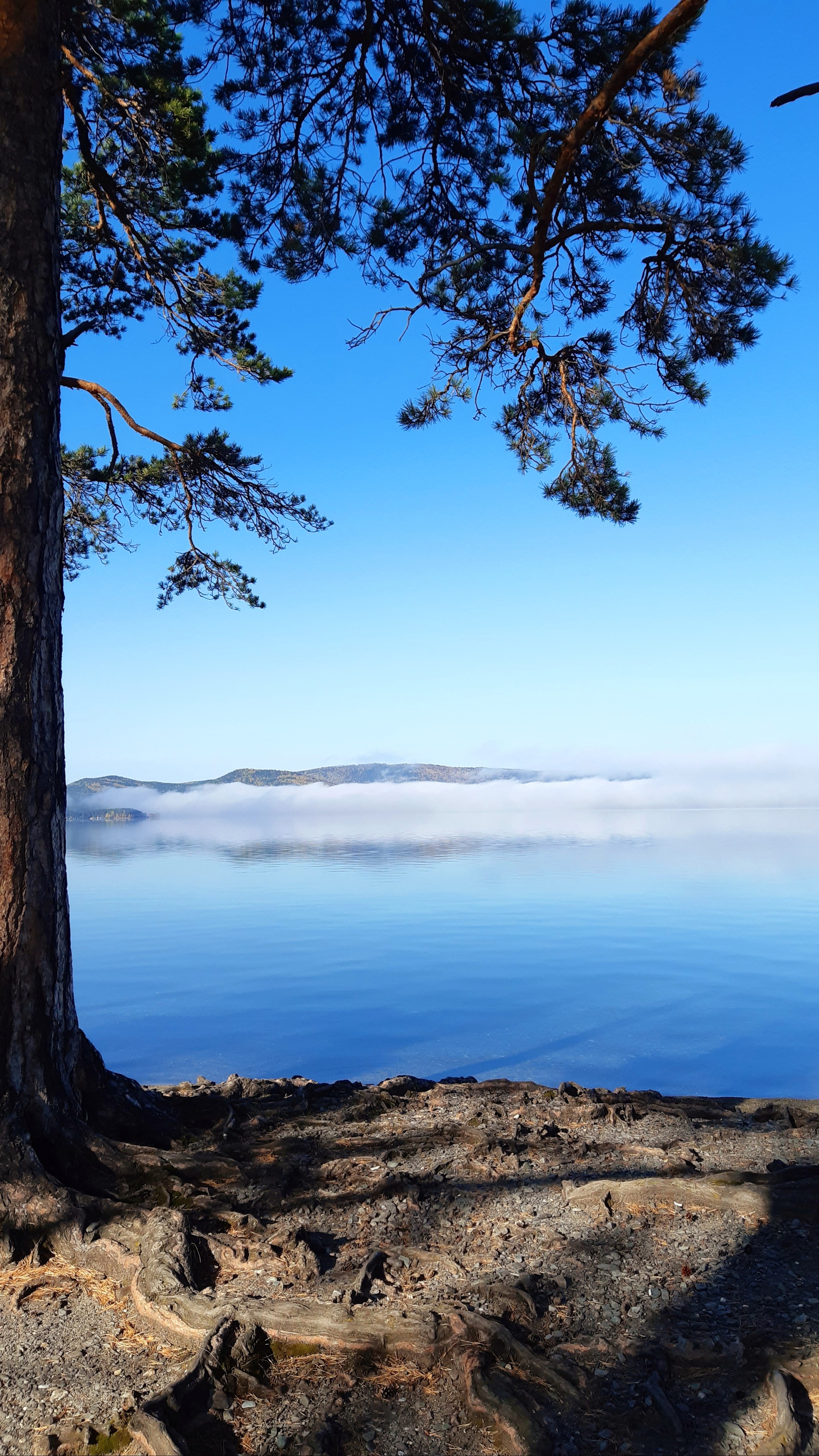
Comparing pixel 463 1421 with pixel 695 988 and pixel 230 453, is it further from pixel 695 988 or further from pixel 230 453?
pixel 695 988

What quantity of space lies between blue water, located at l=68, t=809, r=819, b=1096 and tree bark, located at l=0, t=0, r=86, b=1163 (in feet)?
12.4

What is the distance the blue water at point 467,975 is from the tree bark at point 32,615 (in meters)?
3.78

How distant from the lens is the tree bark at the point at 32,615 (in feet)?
9.16

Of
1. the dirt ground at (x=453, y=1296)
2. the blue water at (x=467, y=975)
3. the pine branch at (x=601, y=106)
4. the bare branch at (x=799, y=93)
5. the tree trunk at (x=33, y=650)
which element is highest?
the pine branch at (x=601, y=106)

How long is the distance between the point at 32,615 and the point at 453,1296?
8.10 ft

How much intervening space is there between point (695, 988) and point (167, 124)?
8.24 m

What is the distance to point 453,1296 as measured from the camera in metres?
2.28

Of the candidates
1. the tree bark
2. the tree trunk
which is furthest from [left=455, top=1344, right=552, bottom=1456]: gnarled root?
the tree bark

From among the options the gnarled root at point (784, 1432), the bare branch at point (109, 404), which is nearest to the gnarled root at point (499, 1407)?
the gnarled root at point (784, 1432)

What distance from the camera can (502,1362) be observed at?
79.5 inches

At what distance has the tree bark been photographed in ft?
9.16

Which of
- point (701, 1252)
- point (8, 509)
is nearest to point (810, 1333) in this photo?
point (701, 1252)

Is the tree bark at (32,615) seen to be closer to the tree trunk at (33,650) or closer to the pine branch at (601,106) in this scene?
→ the tree trunk at (33,650)

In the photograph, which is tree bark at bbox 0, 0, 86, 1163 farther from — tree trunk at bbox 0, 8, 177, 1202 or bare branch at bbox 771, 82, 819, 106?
bare branch at bbox 771, 82, 819, 106
